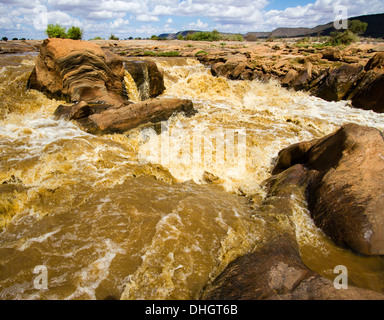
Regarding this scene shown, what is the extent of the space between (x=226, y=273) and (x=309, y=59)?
1678 centimetres

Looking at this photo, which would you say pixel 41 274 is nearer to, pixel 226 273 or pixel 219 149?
Result: pixel 226 273

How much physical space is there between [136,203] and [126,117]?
3800 millimetres

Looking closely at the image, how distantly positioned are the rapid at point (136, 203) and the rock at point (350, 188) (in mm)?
211

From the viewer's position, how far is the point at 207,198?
457 centimetres

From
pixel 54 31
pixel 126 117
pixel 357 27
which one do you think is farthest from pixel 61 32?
pixel 357 27

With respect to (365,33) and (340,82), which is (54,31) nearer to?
(340,82)

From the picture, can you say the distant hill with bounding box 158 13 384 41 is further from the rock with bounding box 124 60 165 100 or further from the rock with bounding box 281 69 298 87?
the rock with bounding box 124 60 165 100

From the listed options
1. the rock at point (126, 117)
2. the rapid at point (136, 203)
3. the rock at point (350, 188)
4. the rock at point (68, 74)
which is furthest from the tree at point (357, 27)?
the rock at point (68, 74)

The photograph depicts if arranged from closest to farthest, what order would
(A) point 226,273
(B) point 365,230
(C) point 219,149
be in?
(A) point 226,273 → (B) point 365,230 → (C) point 219,149

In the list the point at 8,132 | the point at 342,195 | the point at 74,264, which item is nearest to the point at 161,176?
the point at 74,264

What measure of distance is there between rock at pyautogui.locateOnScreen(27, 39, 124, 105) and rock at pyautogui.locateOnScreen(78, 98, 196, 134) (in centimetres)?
158

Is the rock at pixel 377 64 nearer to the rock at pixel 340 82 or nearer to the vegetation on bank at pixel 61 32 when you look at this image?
the rock at pixel 340 82

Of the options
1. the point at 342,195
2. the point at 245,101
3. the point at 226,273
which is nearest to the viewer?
the point at 226,273

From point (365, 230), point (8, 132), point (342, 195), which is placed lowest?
point (365, 230)
